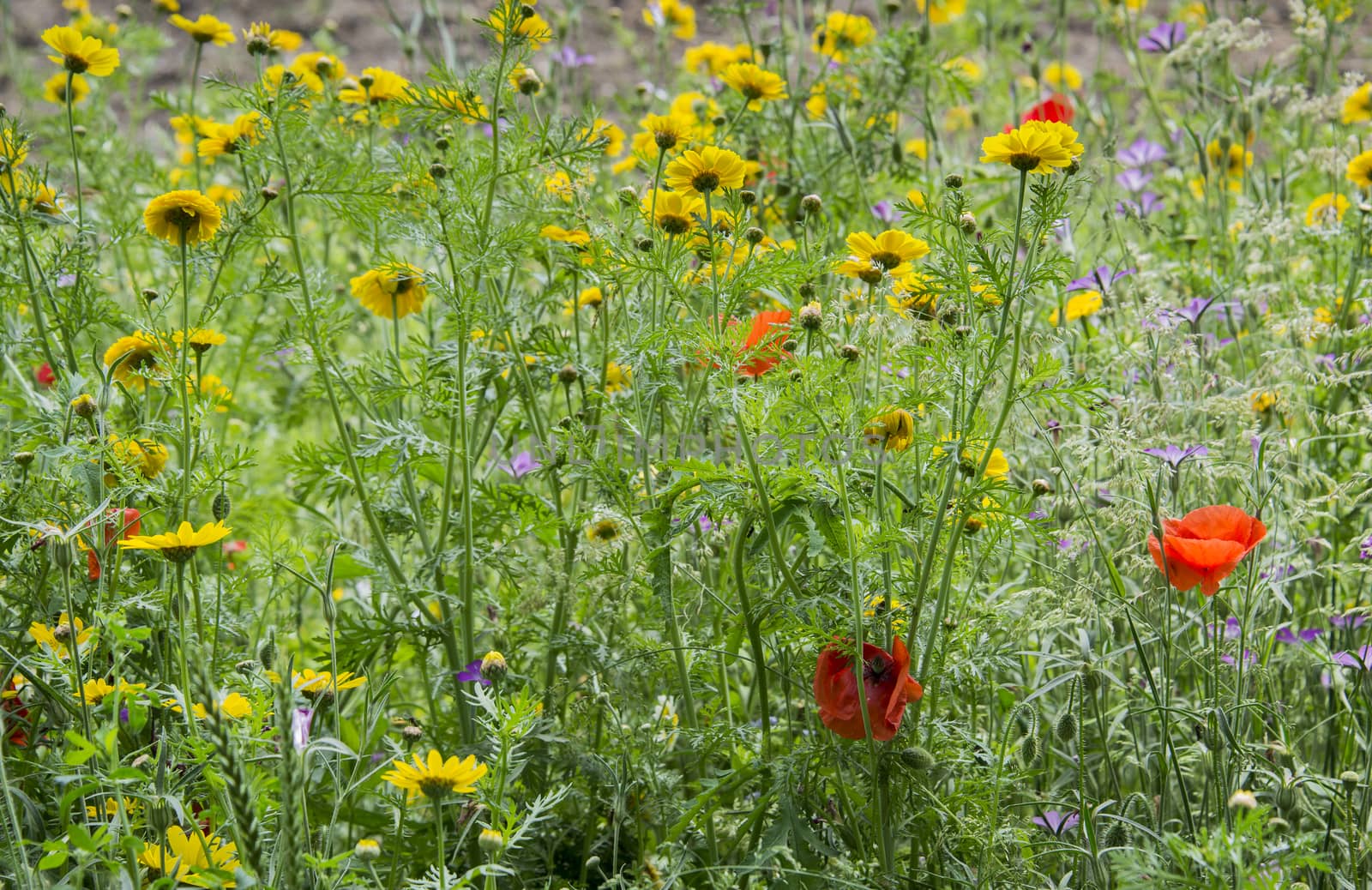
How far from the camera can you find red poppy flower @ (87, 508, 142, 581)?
148cm

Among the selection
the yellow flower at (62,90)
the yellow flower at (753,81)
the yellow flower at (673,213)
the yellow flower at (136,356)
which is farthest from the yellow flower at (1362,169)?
the yellow flower at (62,90)

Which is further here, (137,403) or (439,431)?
(439,431)

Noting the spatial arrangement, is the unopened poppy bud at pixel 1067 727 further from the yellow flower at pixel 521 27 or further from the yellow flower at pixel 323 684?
the yellow flower at pixel 521 27

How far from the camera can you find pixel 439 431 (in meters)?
2.12

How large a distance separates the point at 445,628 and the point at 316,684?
0.38m

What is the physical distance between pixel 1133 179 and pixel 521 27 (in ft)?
6.52

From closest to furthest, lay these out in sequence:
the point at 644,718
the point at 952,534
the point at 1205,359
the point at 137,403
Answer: the point at 952,534 → the point at 644,718 → the point at 137,403 → the point at 1205,359

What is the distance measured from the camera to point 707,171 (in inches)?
58.7

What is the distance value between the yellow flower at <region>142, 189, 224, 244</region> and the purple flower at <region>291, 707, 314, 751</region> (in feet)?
2.03

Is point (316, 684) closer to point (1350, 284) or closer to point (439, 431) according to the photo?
point (439, 431)

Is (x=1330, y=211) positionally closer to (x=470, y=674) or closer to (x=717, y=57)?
(x=717, y=57)

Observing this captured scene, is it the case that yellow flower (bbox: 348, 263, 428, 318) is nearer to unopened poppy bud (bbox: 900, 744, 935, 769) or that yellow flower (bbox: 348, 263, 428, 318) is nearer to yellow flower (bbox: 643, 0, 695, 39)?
unopened poppy bud (bbox: 900, 744, 935, 769)

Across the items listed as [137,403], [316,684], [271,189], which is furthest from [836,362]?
[137,403]

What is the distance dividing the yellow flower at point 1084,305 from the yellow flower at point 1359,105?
0.81 metres
